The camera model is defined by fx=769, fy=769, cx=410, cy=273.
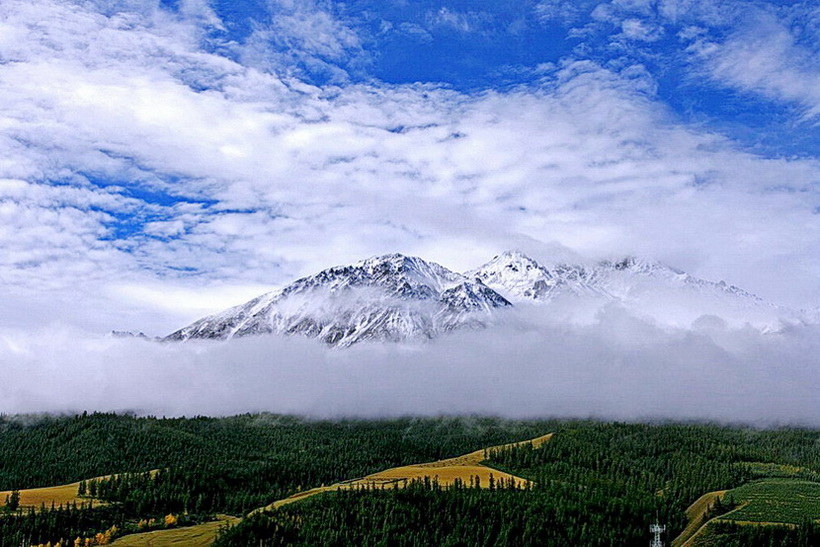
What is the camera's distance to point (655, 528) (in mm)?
189625

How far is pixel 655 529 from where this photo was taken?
191 metres

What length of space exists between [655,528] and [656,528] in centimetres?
66

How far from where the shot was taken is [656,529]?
190 meters

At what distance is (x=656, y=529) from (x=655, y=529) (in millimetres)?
923

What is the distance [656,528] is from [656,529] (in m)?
1.74

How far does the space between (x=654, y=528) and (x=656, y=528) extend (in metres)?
2.65

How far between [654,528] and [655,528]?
79.0 inches

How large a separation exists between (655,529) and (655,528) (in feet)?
6.61

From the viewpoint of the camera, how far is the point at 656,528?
189000 mm

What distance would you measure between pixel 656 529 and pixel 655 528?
3.79 feet

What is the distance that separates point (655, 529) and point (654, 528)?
0.32 metres
